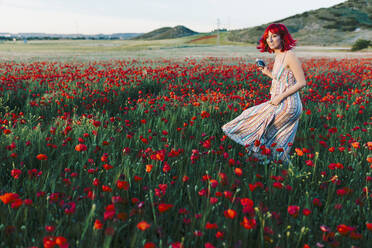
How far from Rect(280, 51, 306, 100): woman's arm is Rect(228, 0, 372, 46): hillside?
216 feet

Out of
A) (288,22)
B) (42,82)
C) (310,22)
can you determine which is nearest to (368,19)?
(310,22)

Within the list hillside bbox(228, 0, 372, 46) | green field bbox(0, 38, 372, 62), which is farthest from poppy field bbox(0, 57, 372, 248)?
hillside bbox(228, 0, 372, 46)

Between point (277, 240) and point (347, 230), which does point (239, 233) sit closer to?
point (277, 240)

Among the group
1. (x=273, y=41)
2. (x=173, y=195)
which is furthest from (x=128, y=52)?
(x=173, y=195)

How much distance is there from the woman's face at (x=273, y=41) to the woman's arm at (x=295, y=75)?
18cm

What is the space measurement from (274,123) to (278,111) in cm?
17

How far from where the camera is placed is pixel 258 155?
3229mm

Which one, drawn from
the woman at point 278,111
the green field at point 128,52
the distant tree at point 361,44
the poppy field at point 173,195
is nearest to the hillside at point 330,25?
the distant tree at point 361,44

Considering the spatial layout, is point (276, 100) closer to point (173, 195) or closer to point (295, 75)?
point (295, 75)

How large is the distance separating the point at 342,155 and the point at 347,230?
6.24ft

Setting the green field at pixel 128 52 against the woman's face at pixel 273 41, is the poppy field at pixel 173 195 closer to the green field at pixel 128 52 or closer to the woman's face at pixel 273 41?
the woman's face at pixel 273 41

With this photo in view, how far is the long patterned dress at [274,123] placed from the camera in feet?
11.1

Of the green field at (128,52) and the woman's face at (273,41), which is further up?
the woman's face at (273,41)

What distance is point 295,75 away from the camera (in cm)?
329
